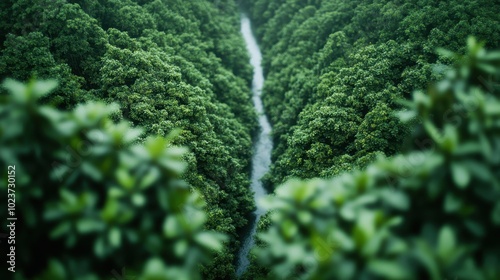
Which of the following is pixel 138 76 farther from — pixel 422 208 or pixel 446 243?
pixel 446 243

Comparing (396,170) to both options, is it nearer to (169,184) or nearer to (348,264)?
(348,264)

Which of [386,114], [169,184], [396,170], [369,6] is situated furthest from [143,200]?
[369,6]

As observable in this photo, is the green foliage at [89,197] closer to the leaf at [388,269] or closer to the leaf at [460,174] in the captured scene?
the leaf at [388,269]

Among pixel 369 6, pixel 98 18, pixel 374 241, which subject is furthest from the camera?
pixel 369 6

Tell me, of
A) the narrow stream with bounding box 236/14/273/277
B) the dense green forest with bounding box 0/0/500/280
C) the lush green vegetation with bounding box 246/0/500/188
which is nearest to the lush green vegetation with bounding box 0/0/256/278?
the dense green forest with bounding box 0/0/500/280

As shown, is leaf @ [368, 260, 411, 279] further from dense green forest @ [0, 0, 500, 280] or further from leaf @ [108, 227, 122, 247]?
leaf @ [108, 227, 122, 247]

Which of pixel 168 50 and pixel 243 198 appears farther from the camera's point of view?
pixel 168 50
